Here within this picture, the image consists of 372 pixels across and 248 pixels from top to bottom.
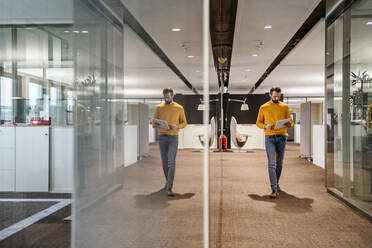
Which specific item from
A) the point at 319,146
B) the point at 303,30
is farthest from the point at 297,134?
the point at 303,30

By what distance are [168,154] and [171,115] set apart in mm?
110

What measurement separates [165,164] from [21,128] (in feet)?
1.24

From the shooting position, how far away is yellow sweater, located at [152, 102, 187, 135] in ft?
2.85

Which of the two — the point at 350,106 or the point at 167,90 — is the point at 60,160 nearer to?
the point at 167,90

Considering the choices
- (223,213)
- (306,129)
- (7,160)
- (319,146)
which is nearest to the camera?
(7,160)

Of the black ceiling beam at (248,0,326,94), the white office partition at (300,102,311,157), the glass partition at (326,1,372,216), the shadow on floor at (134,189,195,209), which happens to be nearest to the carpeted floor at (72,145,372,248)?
the shadow on floor at (134,189,195,209)

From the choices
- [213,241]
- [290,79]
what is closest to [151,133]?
[213,241]

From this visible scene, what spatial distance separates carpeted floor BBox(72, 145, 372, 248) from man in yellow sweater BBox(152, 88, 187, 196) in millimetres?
46

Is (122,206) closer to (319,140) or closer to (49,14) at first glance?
(49,14)

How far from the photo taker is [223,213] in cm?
341

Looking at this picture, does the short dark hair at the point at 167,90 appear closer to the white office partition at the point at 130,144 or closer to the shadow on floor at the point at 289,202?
the white office partition at the point at 130,144

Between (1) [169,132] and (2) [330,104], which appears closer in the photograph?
(1) [169,132]

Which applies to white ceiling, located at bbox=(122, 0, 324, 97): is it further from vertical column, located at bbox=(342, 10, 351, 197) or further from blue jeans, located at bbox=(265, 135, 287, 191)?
blue jeans, located at bbox=(265, 135, 287, 191)

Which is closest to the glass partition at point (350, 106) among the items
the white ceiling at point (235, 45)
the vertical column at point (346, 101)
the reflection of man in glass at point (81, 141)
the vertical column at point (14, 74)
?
the vertical column at point (346, 101)
